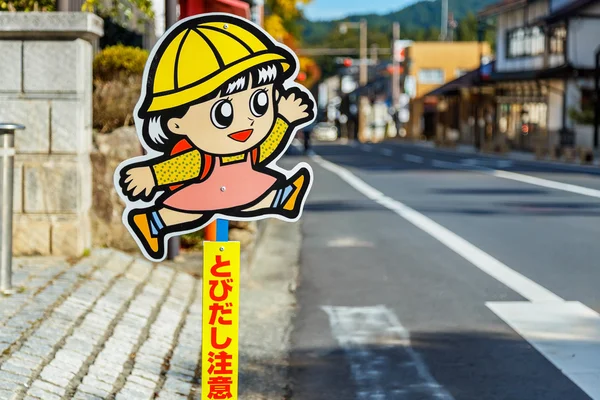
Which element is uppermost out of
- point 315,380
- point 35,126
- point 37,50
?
point 37,50

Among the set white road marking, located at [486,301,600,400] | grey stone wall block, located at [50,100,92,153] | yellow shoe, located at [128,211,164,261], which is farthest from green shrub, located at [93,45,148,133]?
yellow shoe, located at [128,211,164,261]

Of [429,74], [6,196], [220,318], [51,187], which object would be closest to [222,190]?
[220,318]

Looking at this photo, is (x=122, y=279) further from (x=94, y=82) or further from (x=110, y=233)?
(x=94, y=82)

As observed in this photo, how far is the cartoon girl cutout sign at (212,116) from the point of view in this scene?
14.9 ft

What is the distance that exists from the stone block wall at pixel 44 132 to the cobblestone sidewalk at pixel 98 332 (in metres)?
0.31

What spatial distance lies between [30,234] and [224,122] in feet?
18.1

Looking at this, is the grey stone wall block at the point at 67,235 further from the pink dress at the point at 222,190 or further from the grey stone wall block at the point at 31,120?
the pink dress at the point at 222,190

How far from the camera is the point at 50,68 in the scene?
967 centimetres

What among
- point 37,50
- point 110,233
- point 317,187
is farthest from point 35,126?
point 317,187

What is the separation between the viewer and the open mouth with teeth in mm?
4550

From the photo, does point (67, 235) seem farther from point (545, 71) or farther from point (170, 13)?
point (545, 71)

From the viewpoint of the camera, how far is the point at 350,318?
29.4ft

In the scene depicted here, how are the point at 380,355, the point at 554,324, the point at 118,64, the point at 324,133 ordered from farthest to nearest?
the point at 324,133 < the point at 118,64 < the point at 554,324 < the point at 380,355

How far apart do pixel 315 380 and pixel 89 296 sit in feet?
6.39
